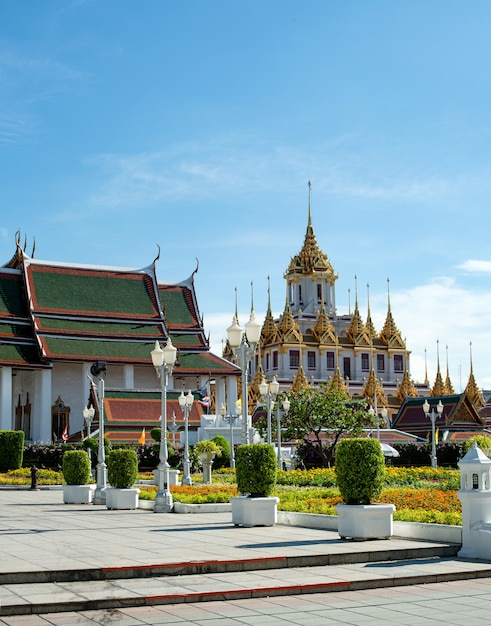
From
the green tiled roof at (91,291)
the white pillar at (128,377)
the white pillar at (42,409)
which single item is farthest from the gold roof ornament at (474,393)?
the white pillar at (42,409)

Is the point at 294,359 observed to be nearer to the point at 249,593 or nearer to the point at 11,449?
the point at 11,449

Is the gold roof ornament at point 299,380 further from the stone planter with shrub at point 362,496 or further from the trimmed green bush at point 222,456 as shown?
the stone planter with shrub at point 362,496

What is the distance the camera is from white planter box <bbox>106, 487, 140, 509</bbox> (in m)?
21.0

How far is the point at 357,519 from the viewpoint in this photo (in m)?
13.1

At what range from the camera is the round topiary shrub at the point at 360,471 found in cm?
1310

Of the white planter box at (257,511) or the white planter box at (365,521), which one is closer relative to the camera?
the white planter box at (365,521)

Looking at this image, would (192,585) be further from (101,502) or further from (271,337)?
(271,337)

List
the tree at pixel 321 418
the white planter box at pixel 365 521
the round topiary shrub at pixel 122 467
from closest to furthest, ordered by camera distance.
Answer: the white planter box at pixel 365 521 < the round topiary shrub at pixel 122 467 < the tree at pixel 321 418

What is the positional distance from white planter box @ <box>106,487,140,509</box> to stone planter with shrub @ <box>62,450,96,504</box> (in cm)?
228

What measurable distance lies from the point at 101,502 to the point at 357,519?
37.3ft

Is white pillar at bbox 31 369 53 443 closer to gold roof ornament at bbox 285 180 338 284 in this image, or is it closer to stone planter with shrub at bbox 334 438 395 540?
stone planter with shrub at bbox 334 438 395 540

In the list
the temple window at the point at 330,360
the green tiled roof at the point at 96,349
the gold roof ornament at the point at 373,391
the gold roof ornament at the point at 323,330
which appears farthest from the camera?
the temple window at the point at 330,360

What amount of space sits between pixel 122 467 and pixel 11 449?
688 inches

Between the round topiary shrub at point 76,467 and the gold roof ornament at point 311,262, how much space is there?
222 ft
